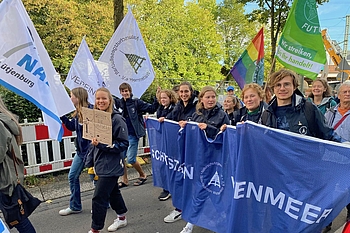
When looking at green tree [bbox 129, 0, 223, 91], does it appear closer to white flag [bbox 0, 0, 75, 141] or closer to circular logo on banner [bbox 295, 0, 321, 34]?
circular logo on banner [bbox 295, 0, 321, 34]

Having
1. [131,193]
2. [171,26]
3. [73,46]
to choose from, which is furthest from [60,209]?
[171,26]

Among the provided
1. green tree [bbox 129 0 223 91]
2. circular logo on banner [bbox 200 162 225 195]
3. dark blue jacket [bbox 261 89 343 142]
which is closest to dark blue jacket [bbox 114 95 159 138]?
circular logo on banner [bbox 200 162 225 195]

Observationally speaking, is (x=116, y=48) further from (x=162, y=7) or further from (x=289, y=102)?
(x=162, y=7)

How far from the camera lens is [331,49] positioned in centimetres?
1770

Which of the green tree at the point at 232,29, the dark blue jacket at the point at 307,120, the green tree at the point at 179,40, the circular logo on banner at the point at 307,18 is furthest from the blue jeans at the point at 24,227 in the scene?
the green tree at the point at 232,29

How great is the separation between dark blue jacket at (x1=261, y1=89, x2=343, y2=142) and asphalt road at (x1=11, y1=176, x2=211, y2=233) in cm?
181

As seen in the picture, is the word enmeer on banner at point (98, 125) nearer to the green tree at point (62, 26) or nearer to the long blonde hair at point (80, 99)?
the long blonde hair at point (80, 99)

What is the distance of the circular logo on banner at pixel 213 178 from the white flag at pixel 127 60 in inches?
105

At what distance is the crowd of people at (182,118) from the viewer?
2.55m

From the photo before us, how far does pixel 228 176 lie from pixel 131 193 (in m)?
2.33

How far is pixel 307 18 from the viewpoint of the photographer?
181 inches

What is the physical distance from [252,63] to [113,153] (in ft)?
15.7

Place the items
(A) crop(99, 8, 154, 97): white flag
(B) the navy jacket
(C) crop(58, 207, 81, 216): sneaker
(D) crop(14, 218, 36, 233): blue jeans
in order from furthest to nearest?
(A) crop(99, 8, 154, 97): white flag → (B) the navy jacket → (C) crop(58, 207, 81, 216): sneaker → (D) crop(14, 218, 36, 233): blue jeans

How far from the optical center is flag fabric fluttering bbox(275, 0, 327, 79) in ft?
15.1
